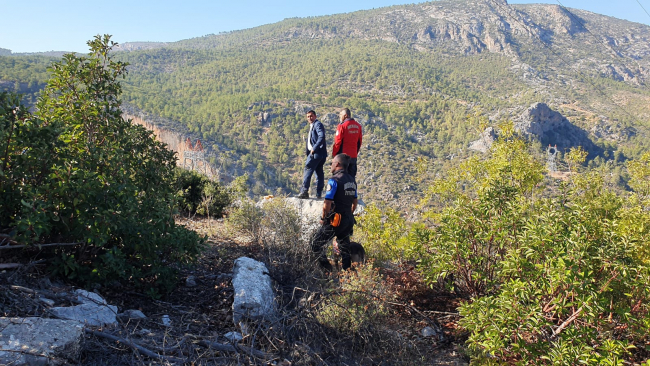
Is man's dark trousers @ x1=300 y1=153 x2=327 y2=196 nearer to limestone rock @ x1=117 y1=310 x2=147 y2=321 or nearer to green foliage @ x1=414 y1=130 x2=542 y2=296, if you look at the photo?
green foliage @ x1=414 y1=130 x2=542 y2=296

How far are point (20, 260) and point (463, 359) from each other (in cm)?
394

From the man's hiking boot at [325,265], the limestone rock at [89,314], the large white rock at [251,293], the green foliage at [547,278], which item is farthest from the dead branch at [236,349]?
the man's hiking boot at [325,265]

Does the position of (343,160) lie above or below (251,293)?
above

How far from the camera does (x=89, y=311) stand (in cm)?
277

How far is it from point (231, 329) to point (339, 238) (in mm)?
1893

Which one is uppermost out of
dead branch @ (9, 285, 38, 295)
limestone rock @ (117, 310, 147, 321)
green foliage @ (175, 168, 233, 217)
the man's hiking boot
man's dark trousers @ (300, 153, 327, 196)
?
man's dark trousers @ (300, 153, 327, 196)

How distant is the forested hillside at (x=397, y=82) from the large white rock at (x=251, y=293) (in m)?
37.3

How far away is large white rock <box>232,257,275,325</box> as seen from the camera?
10.5ft

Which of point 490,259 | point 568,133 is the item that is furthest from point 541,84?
point 490,259

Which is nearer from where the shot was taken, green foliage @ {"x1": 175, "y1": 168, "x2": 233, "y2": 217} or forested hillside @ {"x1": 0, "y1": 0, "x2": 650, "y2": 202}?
green foliage @ {"x1": 175, "y1": 168, "x2": 233, "y2": 217}

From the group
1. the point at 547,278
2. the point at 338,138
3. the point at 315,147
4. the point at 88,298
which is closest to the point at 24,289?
the point at 88,298

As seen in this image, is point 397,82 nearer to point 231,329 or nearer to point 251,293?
point 251,293

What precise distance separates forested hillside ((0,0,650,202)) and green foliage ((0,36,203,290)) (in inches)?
1481

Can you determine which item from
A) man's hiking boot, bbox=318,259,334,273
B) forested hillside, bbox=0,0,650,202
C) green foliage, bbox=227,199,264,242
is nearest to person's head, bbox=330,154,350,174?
man's hiking boot, bbox=318,259,334,273
